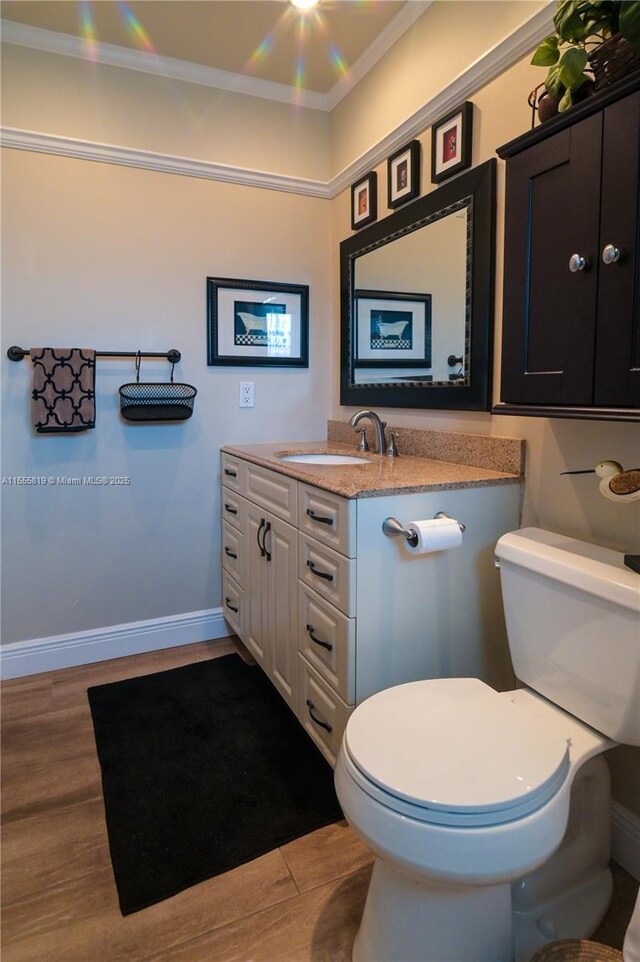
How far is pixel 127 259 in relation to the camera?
2.29 metres

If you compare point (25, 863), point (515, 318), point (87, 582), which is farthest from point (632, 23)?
point (87, 582)

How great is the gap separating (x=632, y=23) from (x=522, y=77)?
690 millimetres

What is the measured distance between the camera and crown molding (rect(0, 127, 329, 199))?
2.10 m

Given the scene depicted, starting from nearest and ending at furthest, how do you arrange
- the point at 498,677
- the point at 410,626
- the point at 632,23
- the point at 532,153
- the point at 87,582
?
the point at 632,23 < the point at 532,153 < the point at 410,626 < the point at 498,677 < the point at 87,582

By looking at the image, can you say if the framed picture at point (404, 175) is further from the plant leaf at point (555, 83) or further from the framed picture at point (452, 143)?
the plant leaf at point (555, 83)

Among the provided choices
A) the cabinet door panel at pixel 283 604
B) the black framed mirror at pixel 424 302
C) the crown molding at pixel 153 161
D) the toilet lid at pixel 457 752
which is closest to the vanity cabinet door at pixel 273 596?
the cabinet door panel at pixel 283 604

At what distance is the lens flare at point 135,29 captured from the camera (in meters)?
1.97

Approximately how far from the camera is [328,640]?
4.85ft

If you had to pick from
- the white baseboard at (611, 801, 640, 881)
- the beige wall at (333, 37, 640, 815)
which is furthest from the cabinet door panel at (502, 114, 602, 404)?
the white baseboard at (611, 801, 640, 881)

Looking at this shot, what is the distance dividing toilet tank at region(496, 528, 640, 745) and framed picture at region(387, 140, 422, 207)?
1379 mm

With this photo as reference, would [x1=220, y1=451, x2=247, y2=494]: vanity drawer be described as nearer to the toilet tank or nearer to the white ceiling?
the toilet tank

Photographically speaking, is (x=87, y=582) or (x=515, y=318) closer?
(x=515, y=318)

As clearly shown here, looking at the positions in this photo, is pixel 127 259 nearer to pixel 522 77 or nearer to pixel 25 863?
pixel 522 77

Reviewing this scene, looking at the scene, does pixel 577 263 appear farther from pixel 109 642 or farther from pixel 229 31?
pixel 109 642
